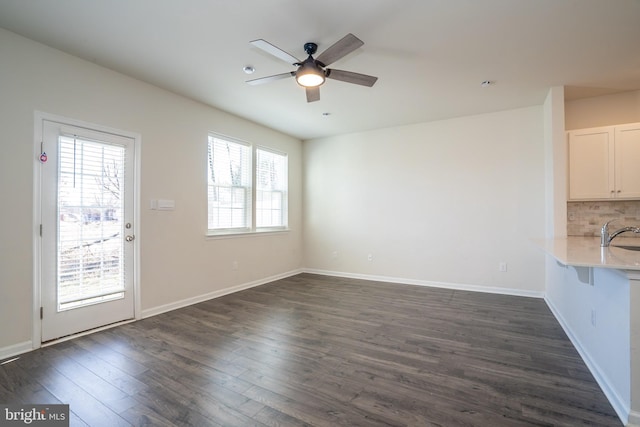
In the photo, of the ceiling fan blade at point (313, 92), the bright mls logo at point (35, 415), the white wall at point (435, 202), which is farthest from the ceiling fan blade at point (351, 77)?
the bright mls logo at point (35, 415)

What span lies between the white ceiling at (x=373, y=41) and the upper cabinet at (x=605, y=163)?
605mm

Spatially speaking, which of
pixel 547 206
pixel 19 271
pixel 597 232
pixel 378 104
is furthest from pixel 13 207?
pixel 597 232

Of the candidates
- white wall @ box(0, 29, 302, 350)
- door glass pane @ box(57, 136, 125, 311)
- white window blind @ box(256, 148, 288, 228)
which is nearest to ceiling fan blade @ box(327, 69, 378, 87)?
white wall @ box(0, 29, 302, 350)

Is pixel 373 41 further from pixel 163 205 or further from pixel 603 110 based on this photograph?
pixel 603 110

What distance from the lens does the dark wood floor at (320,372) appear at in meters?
1.80

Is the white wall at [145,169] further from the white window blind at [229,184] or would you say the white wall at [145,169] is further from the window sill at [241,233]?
the white window blind at [229,184]

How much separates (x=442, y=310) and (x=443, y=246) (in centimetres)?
144

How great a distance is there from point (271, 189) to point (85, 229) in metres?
3.05

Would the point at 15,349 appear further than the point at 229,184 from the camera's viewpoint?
No

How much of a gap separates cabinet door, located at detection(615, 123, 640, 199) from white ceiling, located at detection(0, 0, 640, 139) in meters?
0.62

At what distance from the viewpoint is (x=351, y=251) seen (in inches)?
225

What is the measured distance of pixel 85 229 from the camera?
118 inches

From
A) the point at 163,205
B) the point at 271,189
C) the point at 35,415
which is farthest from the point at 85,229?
the point at 271,189

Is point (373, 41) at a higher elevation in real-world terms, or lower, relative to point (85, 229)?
higher
